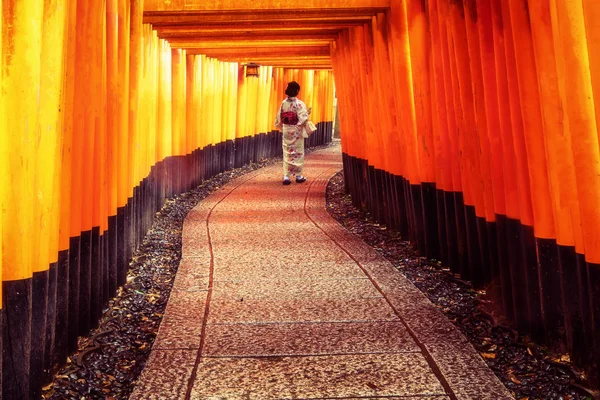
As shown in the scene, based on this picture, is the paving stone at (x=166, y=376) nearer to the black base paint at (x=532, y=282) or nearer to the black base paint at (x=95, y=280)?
the black base paint at (x=95, y=280)

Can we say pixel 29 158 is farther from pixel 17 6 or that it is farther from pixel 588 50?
pixel 588 50

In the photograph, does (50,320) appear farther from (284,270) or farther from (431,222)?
(431,222)

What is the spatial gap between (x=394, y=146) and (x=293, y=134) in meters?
5.76

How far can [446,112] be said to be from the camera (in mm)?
6836

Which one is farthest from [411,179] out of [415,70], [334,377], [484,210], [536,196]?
[334,377]

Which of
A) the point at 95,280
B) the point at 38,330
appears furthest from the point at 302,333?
the point at 38,330

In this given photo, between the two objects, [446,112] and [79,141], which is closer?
[79,141]

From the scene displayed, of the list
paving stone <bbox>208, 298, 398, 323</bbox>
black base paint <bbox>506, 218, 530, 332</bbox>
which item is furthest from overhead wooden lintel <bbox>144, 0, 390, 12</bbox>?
black base paint <bbox>506, 218, 530, 332</bbox>

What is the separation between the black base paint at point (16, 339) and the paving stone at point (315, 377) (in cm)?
83

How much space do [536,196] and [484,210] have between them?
56.5 inches

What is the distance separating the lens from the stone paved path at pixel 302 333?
3875mm

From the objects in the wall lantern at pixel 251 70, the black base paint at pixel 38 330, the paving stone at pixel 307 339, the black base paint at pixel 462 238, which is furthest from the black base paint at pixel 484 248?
the wall lantern at pixel 251 70

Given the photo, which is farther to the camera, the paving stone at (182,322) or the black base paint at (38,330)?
the paving stone at (182,322)

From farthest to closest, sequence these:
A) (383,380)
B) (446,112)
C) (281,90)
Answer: (281,90), (446,112), (383,380)
